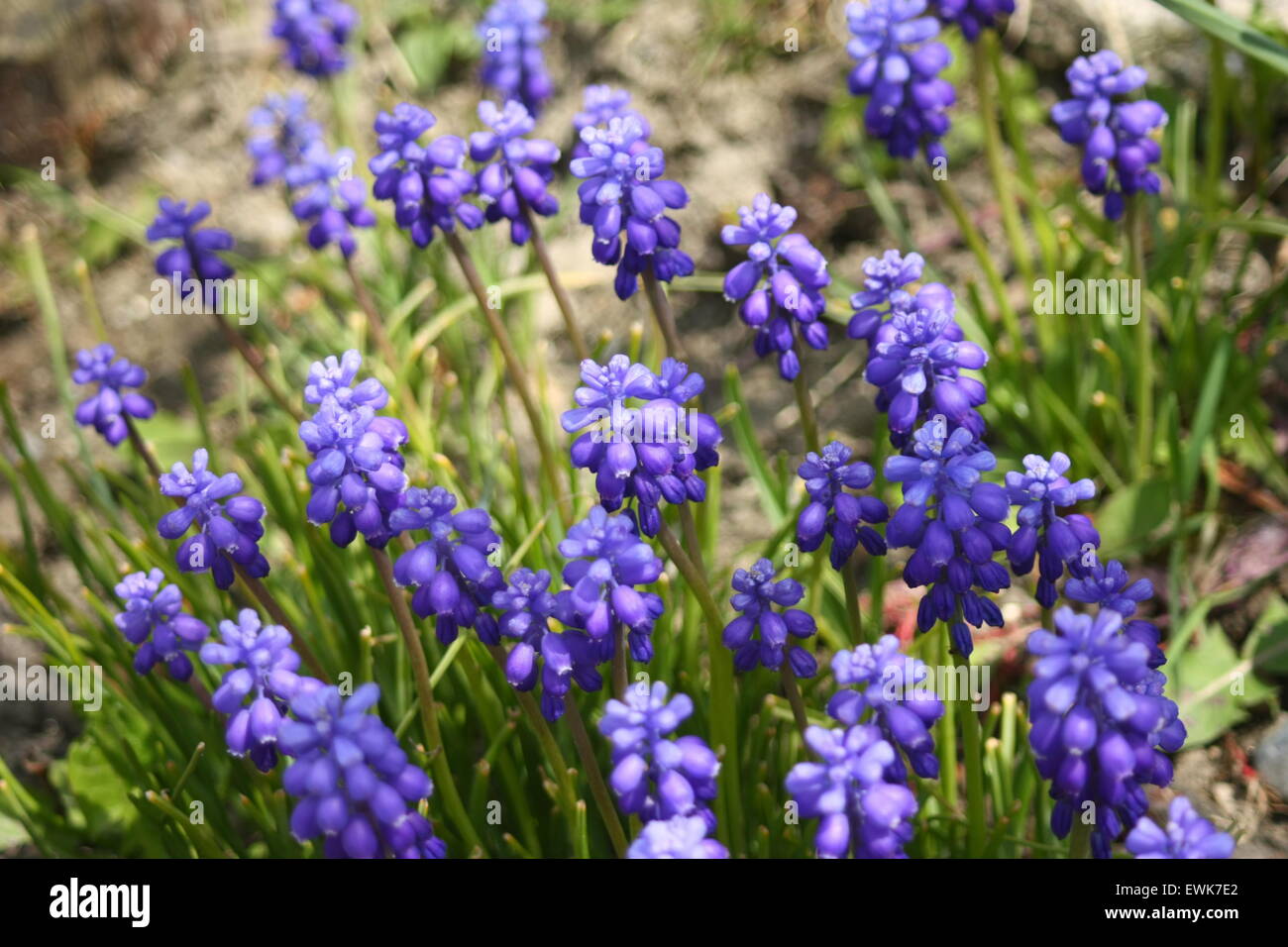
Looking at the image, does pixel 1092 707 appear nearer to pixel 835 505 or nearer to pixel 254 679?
pixel 835 505

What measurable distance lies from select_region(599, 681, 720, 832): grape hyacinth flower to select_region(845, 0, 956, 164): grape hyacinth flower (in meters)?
2.33

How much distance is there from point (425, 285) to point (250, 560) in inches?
106

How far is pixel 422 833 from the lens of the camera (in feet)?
9.34

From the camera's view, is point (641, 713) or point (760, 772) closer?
point (641, 713)

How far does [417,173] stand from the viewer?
12.6 ft

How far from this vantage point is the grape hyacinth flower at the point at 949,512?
278cm

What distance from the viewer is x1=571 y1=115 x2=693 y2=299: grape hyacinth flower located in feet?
10.9

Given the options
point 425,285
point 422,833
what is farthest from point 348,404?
point 425,285

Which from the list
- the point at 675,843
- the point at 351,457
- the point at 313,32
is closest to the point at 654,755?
the point at 675,843

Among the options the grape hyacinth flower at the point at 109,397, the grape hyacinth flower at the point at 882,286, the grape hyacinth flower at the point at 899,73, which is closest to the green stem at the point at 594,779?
the grape hyacinth flower at the point at 882,286

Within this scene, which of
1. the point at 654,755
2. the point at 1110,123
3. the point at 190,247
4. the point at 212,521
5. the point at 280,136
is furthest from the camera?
the point at 280,136

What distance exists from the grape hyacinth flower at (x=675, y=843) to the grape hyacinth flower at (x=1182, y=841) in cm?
80

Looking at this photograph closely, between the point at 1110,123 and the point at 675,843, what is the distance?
284 centimetres
